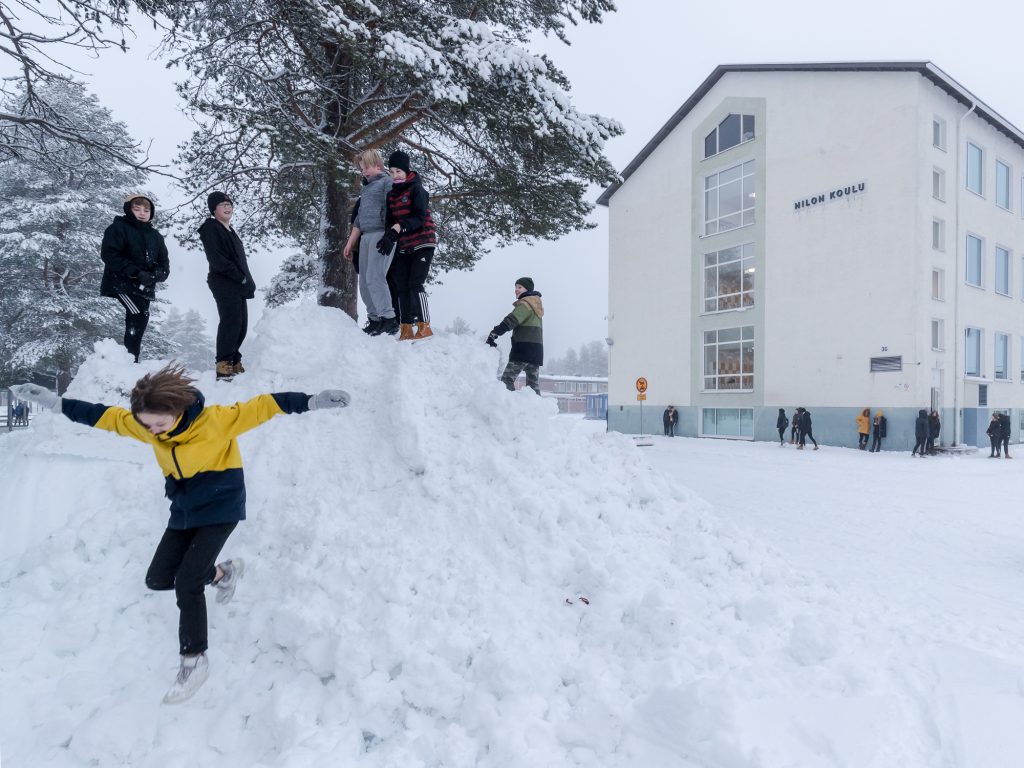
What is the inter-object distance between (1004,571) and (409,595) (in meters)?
5.92

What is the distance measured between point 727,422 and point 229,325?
66.6 feet

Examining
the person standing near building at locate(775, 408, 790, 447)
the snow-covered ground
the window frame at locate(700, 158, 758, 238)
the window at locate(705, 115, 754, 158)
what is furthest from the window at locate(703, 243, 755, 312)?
the snow-covered ground

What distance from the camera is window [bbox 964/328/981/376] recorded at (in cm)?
1945

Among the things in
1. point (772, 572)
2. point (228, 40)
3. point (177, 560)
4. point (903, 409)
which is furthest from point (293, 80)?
point (903, 409)

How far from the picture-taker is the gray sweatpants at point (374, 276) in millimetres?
6028

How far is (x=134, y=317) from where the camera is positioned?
18.5 ft

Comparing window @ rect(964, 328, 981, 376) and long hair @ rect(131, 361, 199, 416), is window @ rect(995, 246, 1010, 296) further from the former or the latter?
long hair @ rect(131, 361, 199, 416)

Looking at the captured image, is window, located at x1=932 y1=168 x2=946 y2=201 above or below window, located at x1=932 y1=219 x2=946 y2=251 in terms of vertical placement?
above

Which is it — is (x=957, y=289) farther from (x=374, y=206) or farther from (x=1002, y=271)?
(x=374, y=206)

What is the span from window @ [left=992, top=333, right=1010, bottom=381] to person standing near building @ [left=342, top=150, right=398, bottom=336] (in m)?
24.8

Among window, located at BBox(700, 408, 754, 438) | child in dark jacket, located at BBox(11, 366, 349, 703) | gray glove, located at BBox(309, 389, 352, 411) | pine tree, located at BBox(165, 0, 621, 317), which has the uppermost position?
pine tree, located at BBox(165, 0, 621, 317)

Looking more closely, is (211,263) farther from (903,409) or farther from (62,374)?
(903,409)

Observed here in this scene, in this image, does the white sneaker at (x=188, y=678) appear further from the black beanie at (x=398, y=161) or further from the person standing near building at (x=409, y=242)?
the black beanie at (x=398, y=161)

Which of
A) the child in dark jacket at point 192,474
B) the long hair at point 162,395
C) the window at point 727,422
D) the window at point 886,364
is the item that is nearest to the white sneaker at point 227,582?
the child in dark jacket at point 192,474
